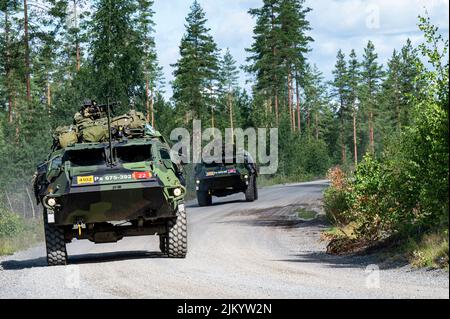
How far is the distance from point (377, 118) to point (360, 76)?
878cm

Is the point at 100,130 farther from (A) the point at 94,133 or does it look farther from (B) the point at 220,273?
(B) the point at 220,273

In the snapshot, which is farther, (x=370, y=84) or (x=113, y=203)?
(x=370, y=84)

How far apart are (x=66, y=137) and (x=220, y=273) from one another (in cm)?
510

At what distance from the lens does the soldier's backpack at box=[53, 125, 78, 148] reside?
15477 mm

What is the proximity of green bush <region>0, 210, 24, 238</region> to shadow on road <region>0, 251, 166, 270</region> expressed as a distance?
272 inches

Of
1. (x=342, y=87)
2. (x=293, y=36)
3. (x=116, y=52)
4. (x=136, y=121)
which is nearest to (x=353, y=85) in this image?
(x=342, y=87)

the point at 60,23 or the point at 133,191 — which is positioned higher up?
the point at 60,23

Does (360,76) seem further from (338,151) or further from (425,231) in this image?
(425,231)

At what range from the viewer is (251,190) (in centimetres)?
3253

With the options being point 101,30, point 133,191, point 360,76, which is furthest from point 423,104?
point 360,76

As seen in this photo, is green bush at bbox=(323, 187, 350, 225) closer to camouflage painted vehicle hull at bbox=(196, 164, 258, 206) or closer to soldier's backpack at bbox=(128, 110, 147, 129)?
soldier's backpack at bbox=(128, 110, 147, 129)

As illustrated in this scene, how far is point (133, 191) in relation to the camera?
1362 cm

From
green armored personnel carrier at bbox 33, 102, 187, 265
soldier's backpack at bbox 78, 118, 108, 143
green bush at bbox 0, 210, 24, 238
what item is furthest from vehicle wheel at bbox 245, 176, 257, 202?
green armored personnel carrier at bbox 33, 102, 187, 265
